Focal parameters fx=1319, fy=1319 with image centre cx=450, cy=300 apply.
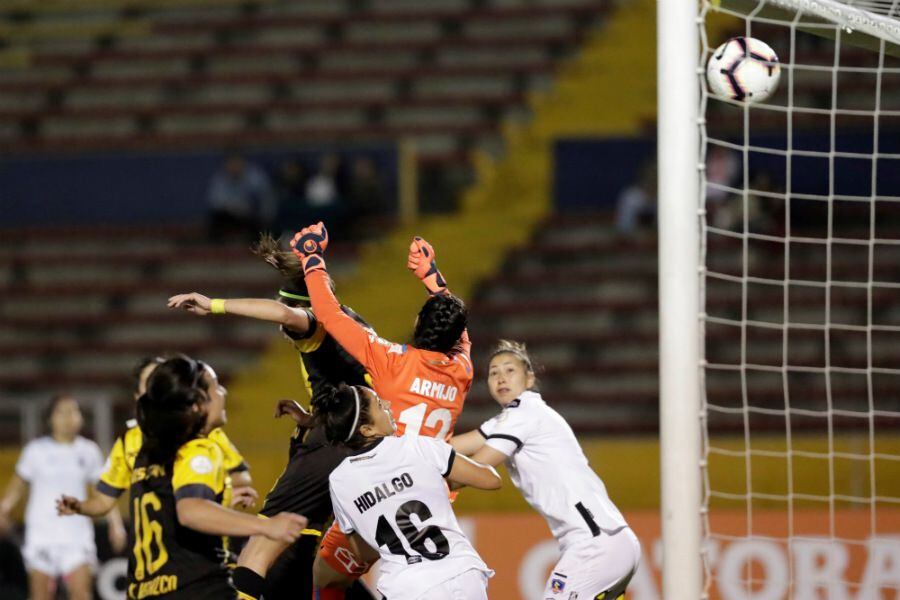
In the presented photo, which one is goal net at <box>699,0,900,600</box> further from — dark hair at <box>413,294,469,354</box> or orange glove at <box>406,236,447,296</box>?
dark hair at <box>413,294,469,354</box>

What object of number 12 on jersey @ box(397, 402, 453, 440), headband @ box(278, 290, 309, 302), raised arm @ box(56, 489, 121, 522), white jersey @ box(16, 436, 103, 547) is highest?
headband @ box(278, 290, 309, 302)

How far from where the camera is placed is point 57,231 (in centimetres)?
1490

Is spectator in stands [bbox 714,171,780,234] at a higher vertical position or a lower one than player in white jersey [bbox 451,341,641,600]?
higher

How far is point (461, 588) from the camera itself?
15.2 ft

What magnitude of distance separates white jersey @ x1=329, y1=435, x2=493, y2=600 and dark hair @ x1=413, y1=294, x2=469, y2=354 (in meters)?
0.78

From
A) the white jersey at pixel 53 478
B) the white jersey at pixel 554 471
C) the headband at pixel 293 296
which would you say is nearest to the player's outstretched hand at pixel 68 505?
the headband at pixel 293 296

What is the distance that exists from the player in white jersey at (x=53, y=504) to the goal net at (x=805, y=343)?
4034 mm

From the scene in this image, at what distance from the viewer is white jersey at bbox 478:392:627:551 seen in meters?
5.37

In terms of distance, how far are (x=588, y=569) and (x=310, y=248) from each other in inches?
68.1

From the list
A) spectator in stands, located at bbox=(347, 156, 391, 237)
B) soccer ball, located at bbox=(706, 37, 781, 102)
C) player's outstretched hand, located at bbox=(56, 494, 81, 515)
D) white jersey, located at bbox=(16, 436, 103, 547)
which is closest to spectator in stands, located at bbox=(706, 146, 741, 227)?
spectator in stands, located at bbox=(347, 156, 391, 237)

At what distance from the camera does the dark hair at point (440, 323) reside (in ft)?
17.7

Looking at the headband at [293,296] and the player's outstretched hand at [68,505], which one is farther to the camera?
the headband at [293,296]

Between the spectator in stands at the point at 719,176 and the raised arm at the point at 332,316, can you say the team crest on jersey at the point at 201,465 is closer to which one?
the raised arm at the point at 332,316

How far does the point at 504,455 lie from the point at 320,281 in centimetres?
103
